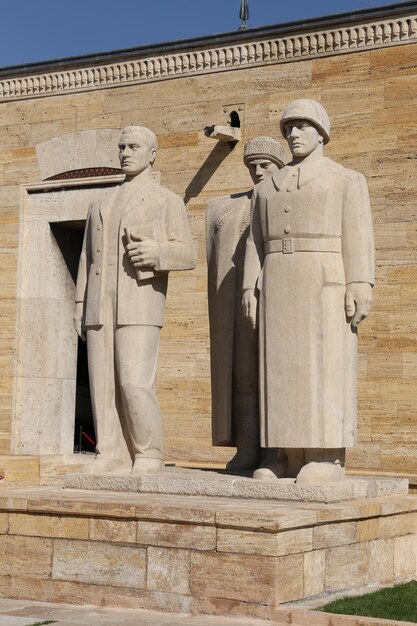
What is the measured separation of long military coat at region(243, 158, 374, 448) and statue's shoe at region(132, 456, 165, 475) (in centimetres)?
98

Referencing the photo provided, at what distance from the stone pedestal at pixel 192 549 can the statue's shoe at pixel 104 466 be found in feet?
1.40

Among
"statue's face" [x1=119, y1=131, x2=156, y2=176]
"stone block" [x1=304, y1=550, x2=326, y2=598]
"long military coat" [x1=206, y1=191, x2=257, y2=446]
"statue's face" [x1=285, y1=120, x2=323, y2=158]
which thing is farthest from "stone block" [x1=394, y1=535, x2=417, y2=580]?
"statue's face" [x1=119, y1=131, x2=156, y2=176]

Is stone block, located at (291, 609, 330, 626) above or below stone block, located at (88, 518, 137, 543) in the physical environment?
below

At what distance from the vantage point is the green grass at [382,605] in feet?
21.6

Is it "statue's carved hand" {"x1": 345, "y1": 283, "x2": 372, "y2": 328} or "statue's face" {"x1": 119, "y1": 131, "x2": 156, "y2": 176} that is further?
"statue's face" {"x1": 119, "y1": 131, "x2": 156, "y2": 176}

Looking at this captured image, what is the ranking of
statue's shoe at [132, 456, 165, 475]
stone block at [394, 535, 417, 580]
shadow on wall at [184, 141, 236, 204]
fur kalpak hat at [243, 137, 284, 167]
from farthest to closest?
shadow on wall at [184, 141, 236, 204]
fur kalpak hat at [243, 137, 284, 167]
statue's shoe at [132, 456, 165, 475]
stone block at [394, 535, 417, 580]

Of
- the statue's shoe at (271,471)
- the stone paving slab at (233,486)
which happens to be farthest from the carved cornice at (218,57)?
the statue's shoe at (271,471)

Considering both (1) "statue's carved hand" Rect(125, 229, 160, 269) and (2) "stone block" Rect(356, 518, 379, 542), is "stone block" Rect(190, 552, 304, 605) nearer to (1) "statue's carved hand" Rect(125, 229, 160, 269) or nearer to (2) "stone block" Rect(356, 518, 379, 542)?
(2) "stone block" Rect(356, 518, 379, 542)

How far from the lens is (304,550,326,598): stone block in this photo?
22.6 feet

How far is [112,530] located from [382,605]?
171 centimetres

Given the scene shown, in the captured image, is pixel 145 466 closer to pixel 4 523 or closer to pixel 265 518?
pixel 4 523

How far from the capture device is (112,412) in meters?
8.63

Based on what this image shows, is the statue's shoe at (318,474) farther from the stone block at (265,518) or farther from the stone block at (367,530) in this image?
the stone block at (265,518)

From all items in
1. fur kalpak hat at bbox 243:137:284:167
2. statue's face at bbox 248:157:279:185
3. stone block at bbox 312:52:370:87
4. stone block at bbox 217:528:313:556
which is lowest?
stone block at bbox 217:528:313:556
